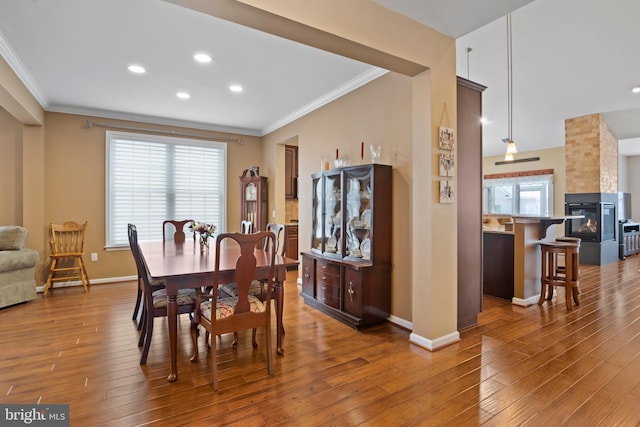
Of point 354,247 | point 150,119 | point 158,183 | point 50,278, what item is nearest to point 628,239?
point 354,247

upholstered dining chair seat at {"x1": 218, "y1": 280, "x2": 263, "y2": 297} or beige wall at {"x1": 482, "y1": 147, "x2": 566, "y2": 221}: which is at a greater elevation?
beige wall at {"x1": 482, "y1": 147, "x2": 566, "y2": 221}

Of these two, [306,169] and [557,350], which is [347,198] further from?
[557,350]

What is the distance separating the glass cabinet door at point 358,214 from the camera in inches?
130

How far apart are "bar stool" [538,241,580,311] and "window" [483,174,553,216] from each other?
200 inches

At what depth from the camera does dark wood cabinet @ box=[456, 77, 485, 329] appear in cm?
311

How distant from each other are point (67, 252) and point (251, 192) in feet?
9.52

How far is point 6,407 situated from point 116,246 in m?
3.58

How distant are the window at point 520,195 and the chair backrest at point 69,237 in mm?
9670

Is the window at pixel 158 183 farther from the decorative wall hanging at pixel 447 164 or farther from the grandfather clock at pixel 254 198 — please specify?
the decorative wall hanging at pixel 447 164

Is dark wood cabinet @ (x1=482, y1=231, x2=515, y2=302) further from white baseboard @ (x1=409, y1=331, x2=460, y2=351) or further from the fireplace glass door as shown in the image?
the fireplace glass door

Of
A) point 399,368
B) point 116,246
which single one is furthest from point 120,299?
point 399,368

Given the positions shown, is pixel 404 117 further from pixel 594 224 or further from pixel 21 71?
pixel 594 224

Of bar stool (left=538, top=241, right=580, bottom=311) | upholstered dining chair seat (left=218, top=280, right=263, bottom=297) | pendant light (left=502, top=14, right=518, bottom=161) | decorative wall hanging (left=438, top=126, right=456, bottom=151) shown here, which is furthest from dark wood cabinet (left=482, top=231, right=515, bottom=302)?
upholstered dining chair seat (left=218, top=280, right=263, bottom=297)

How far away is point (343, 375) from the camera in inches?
89.3
